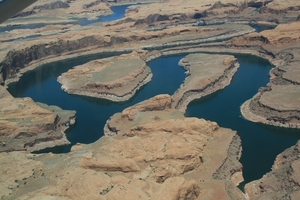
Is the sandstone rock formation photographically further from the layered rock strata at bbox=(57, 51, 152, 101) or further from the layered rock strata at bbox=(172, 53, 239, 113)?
the layered rock strata at bbox=(57, 51, 152, 101)

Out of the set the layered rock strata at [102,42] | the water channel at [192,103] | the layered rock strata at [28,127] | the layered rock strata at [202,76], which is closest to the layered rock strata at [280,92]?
the water channel at [192,103]

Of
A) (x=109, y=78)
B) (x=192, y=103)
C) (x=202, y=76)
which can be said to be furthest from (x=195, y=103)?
(x=109, y=78)

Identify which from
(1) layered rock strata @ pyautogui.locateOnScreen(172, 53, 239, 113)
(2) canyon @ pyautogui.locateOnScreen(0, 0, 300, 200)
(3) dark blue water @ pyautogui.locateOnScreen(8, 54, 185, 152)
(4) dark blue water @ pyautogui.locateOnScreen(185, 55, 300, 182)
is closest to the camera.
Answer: (2) canyon @ pyautogui.locateOnScreen(0, 0, 300, 200)

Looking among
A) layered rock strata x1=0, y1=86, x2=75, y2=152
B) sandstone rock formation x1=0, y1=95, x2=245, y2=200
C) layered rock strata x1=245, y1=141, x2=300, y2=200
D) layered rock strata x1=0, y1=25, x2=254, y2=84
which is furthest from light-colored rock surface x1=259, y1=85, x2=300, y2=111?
layered rock strata x1=0, y1=25, x2=254, y2=84

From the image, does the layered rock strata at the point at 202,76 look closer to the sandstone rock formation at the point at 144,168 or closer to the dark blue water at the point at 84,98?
the dark blue water at the point at 84,98

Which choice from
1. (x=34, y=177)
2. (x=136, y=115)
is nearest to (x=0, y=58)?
(x=136, y=115)

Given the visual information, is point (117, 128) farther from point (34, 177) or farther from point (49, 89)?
point (49, 89)

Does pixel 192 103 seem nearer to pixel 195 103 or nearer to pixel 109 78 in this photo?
pixel 195 103
